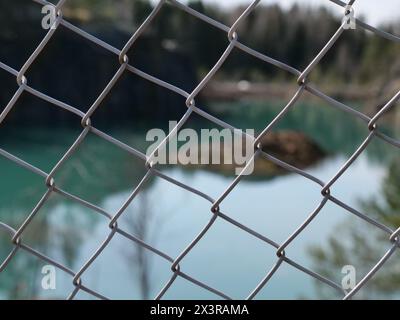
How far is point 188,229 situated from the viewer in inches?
240

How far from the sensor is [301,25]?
1301 centimetres

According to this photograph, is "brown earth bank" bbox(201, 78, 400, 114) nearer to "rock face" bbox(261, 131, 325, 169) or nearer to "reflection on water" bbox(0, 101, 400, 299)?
"rock face" bbox(261, 131, 325, 169)

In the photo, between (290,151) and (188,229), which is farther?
(290,151)

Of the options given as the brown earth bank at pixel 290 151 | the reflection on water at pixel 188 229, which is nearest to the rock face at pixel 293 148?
the brown earth bank at pixel 290 151

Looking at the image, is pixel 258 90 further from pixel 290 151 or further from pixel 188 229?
pixel 188 229

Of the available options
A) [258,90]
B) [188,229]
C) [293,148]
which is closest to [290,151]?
[293,148]

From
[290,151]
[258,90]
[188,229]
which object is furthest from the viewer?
[258,90]

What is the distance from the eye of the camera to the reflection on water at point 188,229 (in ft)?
14.8

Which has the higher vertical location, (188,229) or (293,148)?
(293,148)

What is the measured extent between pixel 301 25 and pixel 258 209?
6.96 meters

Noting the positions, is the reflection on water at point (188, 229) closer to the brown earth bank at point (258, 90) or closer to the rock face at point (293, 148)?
the rock face at point (293, 148)

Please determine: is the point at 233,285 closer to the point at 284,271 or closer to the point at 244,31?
the point at 284,271

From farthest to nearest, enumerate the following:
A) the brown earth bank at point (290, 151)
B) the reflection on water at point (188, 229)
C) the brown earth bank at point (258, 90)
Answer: the brown earth bank at point (258, 90)
the brown earth bank at point (290, 151)
the reflection on water at point (188, 229)
